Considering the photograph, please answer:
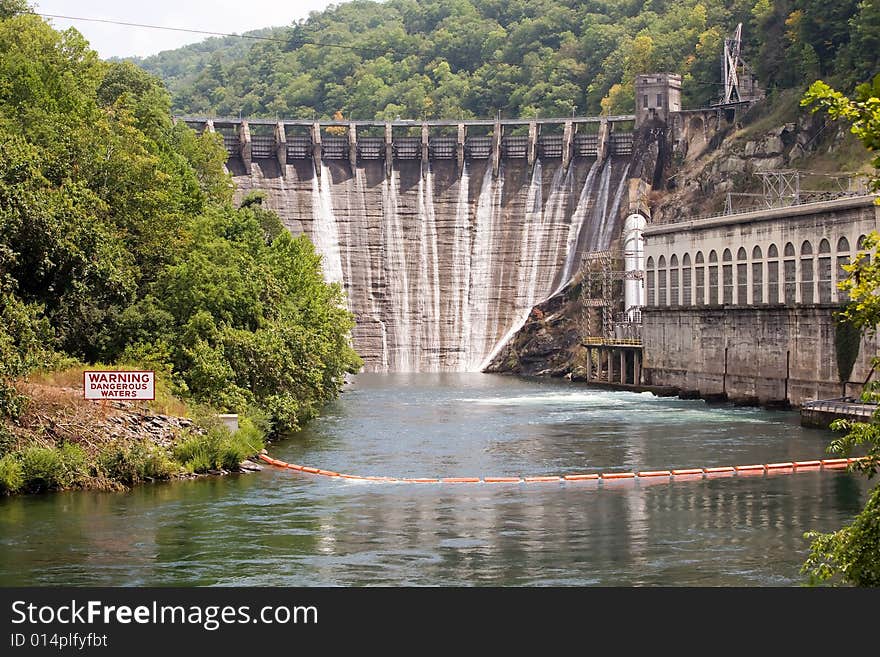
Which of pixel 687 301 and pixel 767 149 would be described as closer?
pixel 687 301

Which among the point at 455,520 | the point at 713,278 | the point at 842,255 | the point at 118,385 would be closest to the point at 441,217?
the point at 713,278

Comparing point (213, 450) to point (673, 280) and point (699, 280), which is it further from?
point (673, 280)

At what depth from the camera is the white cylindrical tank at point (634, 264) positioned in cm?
11825

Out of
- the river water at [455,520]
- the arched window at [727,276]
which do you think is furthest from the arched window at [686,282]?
the river water at [455,520]

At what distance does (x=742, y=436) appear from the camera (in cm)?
6644

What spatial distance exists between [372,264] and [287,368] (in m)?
73.4

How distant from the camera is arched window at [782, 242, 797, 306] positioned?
281 ft

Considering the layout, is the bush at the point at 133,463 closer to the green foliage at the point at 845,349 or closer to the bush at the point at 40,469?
the bush at the point at 40,469

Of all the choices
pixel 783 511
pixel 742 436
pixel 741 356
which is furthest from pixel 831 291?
pixel 783 511

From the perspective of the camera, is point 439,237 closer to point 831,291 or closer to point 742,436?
point 831,291

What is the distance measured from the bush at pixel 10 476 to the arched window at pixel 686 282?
6447cm

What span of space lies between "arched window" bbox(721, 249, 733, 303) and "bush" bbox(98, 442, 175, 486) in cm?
5435

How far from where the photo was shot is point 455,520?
137 ft

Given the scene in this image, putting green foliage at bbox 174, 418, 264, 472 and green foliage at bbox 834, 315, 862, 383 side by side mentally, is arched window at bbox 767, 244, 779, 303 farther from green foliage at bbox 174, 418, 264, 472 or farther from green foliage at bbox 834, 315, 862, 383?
green foliage at bbox 174, 418, 264, 472
